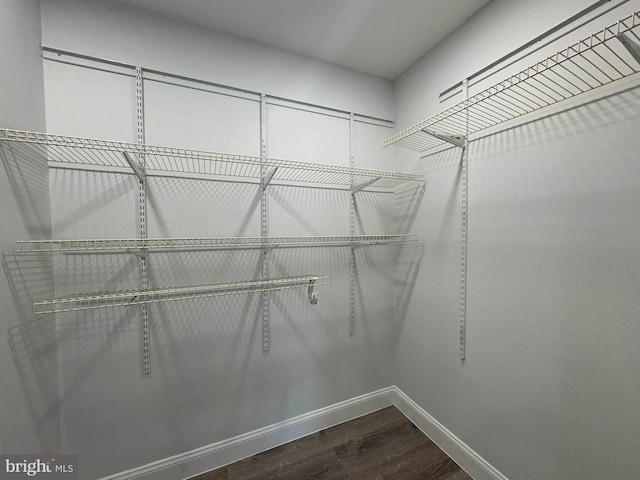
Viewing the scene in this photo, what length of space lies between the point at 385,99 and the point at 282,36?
86cm

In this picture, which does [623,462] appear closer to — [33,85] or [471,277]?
[471,277]

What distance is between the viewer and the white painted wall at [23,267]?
92 centimetres

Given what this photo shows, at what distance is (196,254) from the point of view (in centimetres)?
139

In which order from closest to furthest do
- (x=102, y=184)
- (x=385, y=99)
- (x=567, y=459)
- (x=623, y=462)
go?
(x=623, y=462), (x=567, y=459), (x=102, y=184), (x=385, y=99)

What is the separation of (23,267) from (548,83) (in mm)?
2337

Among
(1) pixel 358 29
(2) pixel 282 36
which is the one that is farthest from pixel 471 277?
(2) pixel 282 36

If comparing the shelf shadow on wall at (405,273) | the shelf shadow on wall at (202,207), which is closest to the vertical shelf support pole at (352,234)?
the shelf shadow on wall at (405,273)

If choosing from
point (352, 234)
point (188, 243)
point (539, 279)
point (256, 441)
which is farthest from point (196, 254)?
point (539, 279)

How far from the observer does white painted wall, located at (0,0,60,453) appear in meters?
0.92

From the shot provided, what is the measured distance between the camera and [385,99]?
1.89 meters

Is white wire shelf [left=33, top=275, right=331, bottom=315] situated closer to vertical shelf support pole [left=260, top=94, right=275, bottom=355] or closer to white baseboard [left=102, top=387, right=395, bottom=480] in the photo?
vertical shelf support pole [left=260, top=94, right=275, bottom=355]

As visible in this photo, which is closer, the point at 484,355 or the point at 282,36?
the point at 484,355

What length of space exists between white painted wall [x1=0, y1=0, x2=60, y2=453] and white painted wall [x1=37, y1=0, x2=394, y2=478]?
2.3 inches

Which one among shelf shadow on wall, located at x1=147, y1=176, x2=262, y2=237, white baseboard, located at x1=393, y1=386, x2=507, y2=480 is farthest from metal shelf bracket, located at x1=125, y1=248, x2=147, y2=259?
white baseboard, located at x1=393, y1=386, x2=507, y2=480
